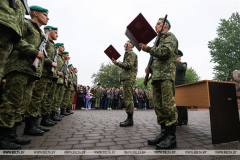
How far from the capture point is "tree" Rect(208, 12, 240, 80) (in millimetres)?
25320

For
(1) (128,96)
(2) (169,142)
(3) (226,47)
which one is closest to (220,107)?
(2) (169,142)

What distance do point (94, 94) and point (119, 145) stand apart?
39.1 ft

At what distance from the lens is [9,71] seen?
2.30 m

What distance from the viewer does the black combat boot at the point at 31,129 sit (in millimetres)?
Answer: 2949

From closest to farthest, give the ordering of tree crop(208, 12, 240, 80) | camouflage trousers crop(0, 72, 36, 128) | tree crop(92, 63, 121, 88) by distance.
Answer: camouflage trousers crop(0, 72, 36, 128) < tree crop(208, 12, 240, 80) < tree crop(92, 63, 121, 88)

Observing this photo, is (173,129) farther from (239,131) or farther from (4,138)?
(4,138)

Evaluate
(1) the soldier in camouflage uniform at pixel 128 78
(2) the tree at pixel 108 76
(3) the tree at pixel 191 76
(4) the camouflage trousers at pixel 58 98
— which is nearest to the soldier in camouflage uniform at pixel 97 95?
(4) the camouflage trousers at pixel 58 98

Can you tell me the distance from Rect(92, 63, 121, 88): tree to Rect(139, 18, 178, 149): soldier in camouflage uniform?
31190 millimetres

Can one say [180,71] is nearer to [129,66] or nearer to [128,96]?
[129,66]

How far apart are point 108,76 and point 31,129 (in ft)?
103

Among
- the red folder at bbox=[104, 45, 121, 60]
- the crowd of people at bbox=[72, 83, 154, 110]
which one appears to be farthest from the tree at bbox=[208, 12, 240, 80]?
the red folder at bbox=[104, 45, 121, 60]

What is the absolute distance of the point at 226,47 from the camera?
26734mm

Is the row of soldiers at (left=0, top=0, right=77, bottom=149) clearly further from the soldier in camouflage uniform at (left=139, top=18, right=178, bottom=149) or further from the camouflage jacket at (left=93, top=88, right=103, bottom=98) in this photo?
the camouflage jacket at (left=93, top=88, right=103, bottom=98)

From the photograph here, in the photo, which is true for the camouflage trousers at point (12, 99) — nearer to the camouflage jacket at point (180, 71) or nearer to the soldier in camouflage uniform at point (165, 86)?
the soldier in camouflage uniform at point (165, 86)
